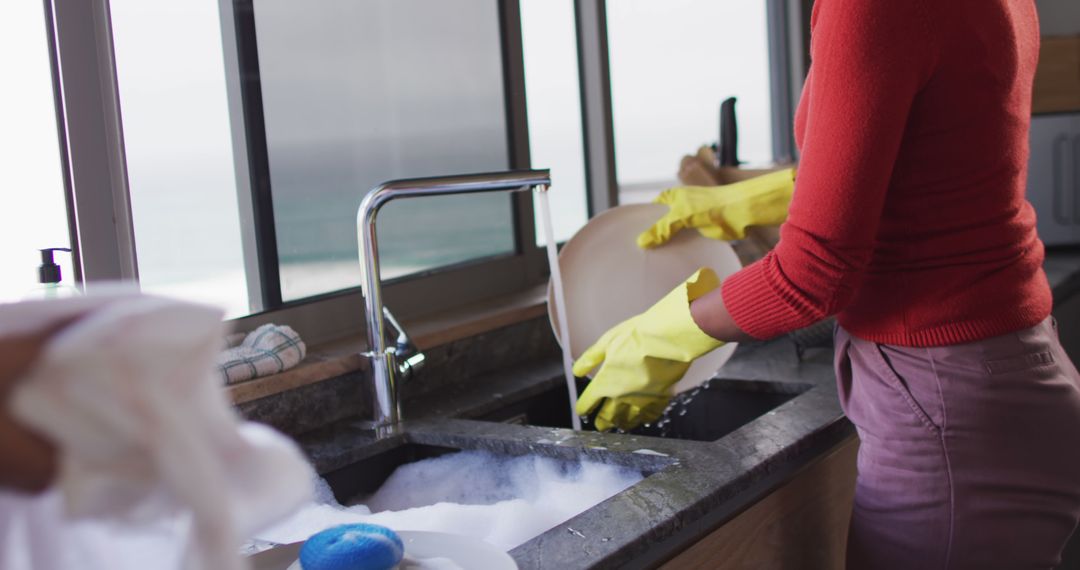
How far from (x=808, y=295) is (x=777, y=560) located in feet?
Answer: 1.22

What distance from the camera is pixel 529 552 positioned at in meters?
0.90

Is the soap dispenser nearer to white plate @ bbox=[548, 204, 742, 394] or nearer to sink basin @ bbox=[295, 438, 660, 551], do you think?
sink basin @ bbox=[295, 438, 660, 551]

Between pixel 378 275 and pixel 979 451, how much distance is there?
2.55 feet

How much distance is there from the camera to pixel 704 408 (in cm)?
173

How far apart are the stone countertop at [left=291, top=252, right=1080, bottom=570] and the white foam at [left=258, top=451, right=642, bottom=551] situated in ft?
0.07

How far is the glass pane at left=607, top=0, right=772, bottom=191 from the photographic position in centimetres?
263

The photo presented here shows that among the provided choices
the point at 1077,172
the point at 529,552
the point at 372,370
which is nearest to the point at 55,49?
the point at 372,370

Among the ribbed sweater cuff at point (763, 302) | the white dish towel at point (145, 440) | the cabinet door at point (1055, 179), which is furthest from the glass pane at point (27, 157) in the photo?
the cabinet door at point (1055, 179)

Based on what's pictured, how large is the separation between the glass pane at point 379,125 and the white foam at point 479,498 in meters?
0.43

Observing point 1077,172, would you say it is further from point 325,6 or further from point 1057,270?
point 325,6

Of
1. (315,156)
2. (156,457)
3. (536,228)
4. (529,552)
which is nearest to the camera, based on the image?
(156,457)

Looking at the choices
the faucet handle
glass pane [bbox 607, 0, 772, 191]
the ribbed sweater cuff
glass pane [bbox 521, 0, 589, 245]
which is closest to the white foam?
the faucet handle

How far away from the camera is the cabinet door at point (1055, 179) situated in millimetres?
2867

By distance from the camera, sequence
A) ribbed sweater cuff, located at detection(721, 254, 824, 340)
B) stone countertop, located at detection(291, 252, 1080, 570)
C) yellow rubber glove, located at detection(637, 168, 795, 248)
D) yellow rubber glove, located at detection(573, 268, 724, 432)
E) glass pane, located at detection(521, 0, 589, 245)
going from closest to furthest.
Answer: stone countertop, located at detection(291, 252, 1080, 570) < ribbed sweater cuff, located at detection(721, 254, 824, 340) < yellow rubber glove, located at detection(573, 268, 724, 432) < yellow rubber glove, located at detection(637, 168, 795, 248) < glass pane, located at detection(521, 0, 589, 245)
